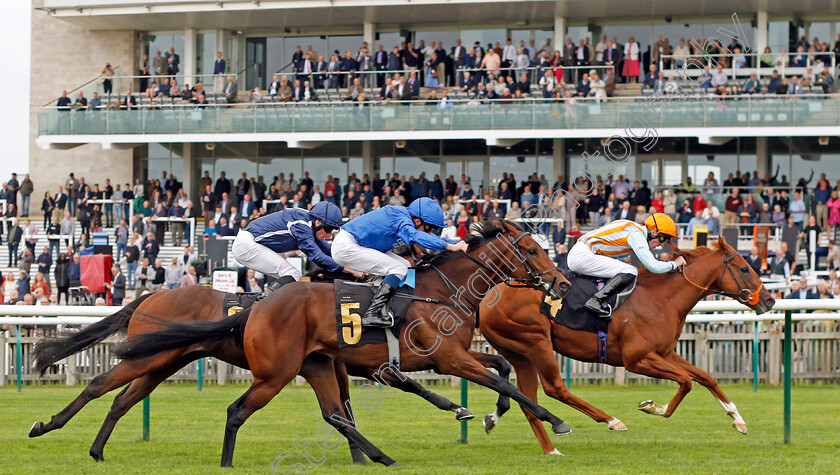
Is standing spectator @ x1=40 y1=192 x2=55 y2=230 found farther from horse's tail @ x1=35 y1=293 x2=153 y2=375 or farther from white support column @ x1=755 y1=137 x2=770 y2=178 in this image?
horse's tail @ x1=35 y1=293 x2=153 y2=375

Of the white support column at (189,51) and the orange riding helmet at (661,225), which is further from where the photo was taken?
the white support column at (189,51)

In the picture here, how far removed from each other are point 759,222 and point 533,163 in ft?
27.1

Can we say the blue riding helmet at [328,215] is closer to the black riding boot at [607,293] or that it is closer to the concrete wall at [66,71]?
the black riding boot at [607,293]

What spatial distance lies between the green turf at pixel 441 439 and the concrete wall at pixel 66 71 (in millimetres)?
19541

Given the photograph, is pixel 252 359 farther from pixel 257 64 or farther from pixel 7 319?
pixel 257 64

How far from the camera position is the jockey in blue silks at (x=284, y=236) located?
7883 millimetres

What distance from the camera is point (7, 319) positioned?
1116cm

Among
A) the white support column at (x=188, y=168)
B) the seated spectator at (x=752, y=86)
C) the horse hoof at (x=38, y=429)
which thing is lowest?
the horse hoof at (x=38, y=429)

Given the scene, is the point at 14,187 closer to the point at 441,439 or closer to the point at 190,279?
the point at 190,279

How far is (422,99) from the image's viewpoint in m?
25.5

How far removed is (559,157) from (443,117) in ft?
11.4

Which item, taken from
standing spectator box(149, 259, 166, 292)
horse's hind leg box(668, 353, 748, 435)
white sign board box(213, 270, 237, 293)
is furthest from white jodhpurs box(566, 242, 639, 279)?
standing spectator box(149, 259, 166, 292)

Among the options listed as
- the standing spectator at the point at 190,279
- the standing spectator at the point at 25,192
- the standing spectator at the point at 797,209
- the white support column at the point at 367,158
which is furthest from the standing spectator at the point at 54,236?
the standing spectator at the point at 797,209

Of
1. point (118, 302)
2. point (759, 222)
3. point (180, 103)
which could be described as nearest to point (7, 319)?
point (118, 302)
